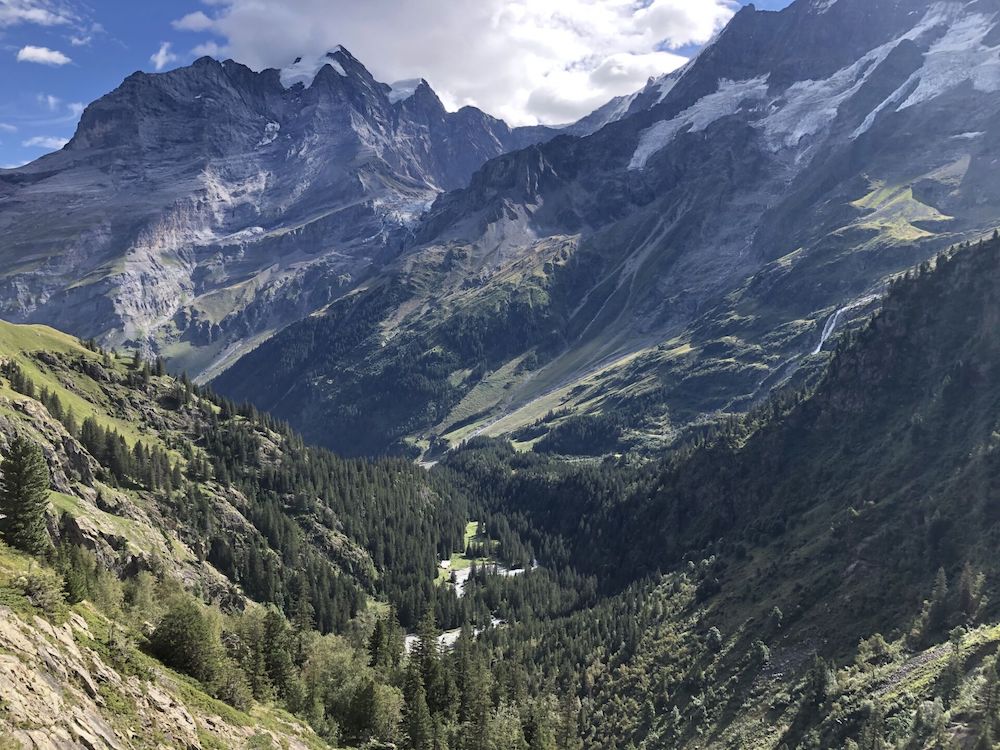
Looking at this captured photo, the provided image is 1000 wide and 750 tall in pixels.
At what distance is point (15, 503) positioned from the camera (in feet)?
159

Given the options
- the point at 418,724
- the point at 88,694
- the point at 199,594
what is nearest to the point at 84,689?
the point at 88,694

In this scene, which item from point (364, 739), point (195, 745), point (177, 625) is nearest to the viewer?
point (195, 745)

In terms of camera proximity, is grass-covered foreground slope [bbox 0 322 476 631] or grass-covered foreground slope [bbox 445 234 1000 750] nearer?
grass-covered foreground slope [bbox 445 234 1000 750]

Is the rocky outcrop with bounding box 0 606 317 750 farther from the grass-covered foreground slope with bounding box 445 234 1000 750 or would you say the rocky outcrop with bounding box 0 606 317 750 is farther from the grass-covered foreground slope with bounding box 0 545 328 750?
the grass-covered foreground slope with bounding box 445 234 1000 750

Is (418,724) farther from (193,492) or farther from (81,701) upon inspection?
(193,492)

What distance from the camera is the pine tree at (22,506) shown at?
157 feet

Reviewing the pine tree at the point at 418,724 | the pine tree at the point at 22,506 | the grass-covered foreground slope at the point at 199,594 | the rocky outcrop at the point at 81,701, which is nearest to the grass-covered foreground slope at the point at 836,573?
the grass-covered foreground slope at the point at 199,594

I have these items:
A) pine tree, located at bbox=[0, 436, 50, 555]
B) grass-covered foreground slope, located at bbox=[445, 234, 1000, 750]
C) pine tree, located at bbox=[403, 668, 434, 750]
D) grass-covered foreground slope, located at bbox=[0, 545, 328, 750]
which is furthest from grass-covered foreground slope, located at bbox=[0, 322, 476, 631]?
grass-covered foreground slope, located at bbox=[0, 545, 328, 750]

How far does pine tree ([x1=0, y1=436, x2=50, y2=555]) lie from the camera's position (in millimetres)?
47844

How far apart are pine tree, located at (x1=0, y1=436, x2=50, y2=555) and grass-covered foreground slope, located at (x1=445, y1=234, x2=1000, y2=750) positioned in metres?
73.8

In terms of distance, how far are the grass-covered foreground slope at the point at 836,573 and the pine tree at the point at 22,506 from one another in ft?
242

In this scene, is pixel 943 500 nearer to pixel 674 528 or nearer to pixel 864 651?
pixel 864 651

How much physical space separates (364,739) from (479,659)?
37501mm

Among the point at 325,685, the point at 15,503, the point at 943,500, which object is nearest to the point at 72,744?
the point at 15,503
